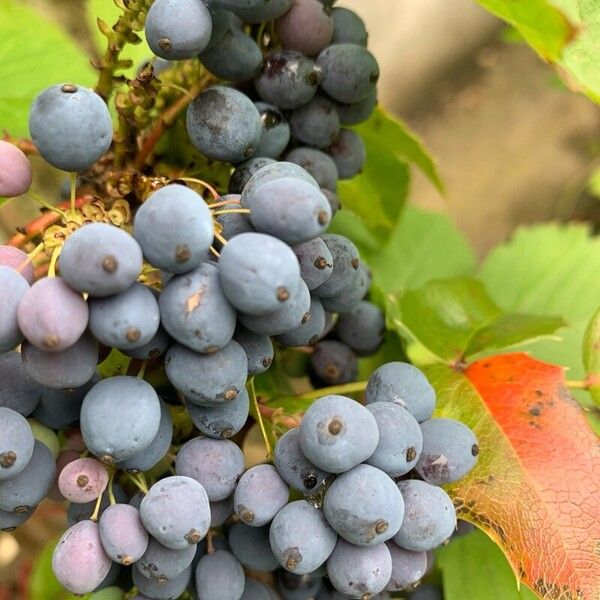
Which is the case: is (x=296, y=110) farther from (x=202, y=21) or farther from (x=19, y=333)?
(x=19, y=333)

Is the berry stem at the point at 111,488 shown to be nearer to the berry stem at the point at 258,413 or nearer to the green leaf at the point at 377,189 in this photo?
→ the berry stem at the point at 258,413

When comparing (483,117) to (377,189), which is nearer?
(377,189)

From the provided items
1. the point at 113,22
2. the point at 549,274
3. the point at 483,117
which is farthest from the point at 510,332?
the point at 483,117

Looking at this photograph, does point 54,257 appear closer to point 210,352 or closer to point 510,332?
point 210,352

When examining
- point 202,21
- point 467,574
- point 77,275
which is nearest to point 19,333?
point 77,275

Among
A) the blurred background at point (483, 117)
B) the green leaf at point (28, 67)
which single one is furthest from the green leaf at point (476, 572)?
the blurred background at point (483, 117)

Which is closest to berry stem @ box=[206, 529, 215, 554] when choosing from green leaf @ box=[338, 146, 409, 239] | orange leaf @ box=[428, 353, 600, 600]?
orange leaf @ box=[428, 353, 600, 600]
